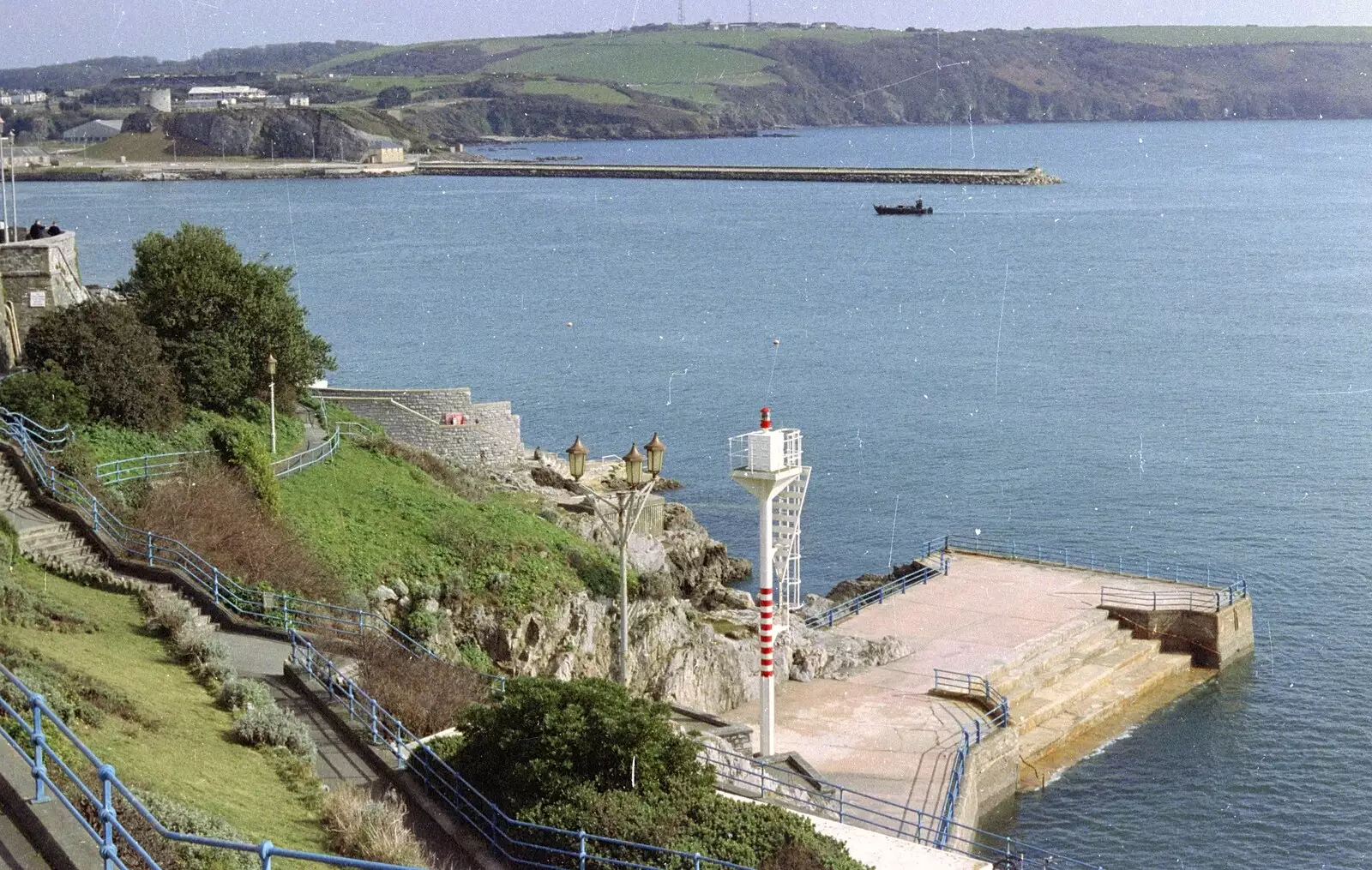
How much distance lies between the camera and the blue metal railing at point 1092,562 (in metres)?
38.8

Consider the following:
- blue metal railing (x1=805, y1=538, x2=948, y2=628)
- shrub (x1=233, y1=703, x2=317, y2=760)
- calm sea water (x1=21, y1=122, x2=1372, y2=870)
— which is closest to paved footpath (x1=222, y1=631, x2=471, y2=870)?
shrub (x1=233, y1=703, x2=317, y2=760)

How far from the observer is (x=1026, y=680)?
30.7 metres

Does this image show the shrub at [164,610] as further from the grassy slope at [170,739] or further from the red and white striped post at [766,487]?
the red and white striped post at [766,487]

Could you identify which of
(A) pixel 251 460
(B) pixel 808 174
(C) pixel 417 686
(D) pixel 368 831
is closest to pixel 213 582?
(C) pixel 417 686

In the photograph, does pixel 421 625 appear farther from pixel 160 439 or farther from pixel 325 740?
pixel 325 740

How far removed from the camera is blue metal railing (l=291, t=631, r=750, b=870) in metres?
15.0

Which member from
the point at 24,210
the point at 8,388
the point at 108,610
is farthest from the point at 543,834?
the point at 24,210

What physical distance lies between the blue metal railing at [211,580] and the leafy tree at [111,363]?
3606 millimetres

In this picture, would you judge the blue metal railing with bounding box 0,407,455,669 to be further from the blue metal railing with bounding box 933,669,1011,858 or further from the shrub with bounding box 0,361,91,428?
the blue metal railing with bounding box 933,669,1011,858

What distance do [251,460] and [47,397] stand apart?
10.9 feet

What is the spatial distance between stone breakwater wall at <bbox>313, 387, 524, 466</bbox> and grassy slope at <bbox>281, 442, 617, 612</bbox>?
6.75 m

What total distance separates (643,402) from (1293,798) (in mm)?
33912

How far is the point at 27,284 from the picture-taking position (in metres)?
32.5

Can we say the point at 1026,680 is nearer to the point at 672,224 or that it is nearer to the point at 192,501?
the point at 192,501
